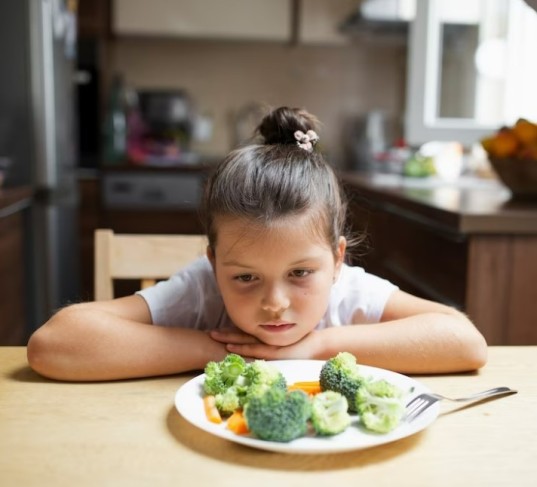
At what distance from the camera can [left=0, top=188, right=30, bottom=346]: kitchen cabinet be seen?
2289 millimetres

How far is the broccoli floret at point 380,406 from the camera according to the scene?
2.16 ft

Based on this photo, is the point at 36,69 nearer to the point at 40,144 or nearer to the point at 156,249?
the point at 40,144

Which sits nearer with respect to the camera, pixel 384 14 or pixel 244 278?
pixel 244 278

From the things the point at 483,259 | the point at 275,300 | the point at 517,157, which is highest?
the point at 517,157

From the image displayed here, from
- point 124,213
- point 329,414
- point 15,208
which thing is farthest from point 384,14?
point 329,414

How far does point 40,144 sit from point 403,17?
1.99m

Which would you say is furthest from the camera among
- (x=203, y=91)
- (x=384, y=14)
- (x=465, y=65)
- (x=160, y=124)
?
(x=203, y=91)

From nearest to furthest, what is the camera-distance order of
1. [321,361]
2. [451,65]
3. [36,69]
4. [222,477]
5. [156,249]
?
1. [222,477]
2. [321,361]
3. [156,249]
4. [36,69]
5. [451,65]

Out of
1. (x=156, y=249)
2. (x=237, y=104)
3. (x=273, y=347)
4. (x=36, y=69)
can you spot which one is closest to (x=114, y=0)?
(x=237, y=104)

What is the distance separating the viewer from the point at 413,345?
0.90m

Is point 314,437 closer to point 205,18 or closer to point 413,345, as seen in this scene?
point 413,345

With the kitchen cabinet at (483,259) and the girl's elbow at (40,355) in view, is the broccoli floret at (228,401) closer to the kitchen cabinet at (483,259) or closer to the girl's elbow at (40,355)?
the girl's elbow at (40,355)

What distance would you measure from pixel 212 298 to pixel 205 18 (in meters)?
3.10

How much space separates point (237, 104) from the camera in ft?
Result: 14.3
